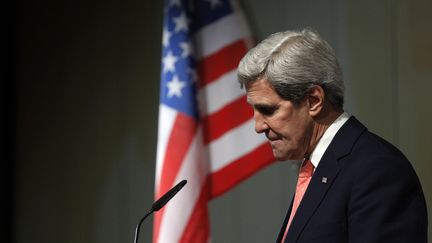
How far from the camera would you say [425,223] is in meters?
1.44

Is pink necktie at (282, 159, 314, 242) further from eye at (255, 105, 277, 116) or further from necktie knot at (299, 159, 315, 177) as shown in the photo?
eye at (255, 105, 277, 116)

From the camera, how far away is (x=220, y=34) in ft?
10.3

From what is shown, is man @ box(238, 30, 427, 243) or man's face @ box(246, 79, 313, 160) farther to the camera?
man's face @ box(246, 79, 313, 160)

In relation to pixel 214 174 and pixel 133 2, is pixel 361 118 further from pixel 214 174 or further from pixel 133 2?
pixel 133 2

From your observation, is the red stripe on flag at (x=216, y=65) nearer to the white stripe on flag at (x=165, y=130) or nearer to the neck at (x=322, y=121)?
the white stripe on flag at (x=165, y=130)

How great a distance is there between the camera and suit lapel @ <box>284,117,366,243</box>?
5.01 feet

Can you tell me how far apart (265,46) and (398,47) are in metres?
1.44

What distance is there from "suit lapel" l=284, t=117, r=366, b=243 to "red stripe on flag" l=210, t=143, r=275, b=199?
1.55 meters

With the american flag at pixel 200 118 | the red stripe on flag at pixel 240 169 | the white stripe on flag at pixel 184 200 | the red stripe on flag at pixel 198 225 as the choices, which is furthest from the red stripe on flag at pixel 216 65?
the red stripe on flag at pixel 198 225

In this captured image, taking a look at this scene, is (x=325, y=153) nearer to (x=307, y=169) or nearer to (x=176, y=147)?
(x=307, y=169)

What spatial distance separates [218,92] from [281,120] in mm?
1573

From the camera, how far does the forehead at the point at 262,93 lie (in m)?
1.57

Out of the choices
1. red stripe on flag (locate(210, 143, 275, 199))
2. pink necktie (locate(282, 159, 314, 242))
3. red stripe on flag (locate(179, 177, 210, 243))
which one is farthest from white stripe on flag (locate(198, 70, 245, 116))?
pink necktie (locate(282, 159, 314, 242))

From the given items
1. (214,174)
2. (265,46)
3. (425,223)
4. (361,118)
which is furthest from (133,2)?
(425,223)
